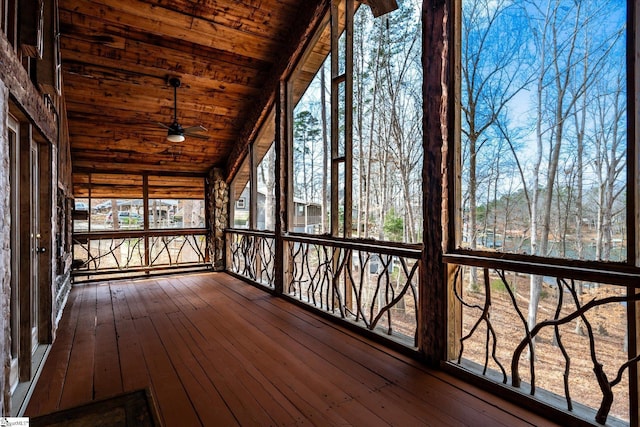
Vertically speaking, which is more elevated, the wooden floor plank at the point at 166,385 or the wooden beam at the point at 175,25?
the wooden beam at the point at 175,25

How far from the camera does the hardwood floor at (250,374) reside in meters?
2.00

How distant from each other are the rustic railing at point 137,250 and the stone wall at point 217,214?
1.10ft

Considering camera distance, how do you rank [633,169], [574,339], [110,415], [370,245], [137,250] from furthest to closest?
1. [137,250]
2. [370,245]
3. [574,339]
4. [633,169]
5. [110,415]

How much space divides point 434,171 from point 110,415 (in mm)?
2516

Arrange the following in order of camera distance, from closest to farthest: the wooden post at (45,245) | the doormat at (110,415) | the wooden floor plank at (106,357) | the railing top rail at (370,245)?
the doormat at (110,415) → the wooden floor plank at (106,357) → the railing top rail at (370,245) → the wooden post at (45,245)

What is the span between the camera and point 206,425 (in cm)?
191

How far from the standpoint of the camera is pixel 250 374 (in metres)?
2.50

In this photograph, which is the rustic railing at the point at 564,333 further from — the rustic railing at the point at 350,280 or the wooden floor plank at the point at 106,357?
the wooden floor plank at the point at 106,357

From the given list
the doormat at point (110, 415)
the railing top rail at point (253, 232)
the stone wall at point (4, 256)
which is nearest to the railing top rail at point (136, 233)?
the railing top rail at point (253, 232)

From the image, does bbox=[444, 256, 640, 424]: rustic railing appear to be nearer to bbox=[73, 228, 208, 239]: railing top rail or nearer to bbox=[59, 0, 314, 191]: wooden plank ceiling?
bbox=[59, 0, 314, 191]: wooden plank ceiling

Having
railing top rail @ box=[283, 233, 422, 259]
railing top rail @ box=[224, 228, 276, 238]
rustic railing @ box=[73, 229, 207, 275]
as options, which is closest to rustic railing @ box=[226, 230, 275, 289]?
railing top rail @ box=[224, 228, 276, 238]

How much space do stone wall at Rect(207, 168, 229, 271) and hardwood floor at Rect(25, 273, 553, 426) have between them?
9.87 feet

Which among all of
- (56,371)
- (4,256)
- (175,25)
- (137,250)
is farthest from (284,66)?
(137,250)

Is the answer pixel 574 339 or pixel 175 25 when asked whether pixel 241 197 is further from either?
pixel 574 339
